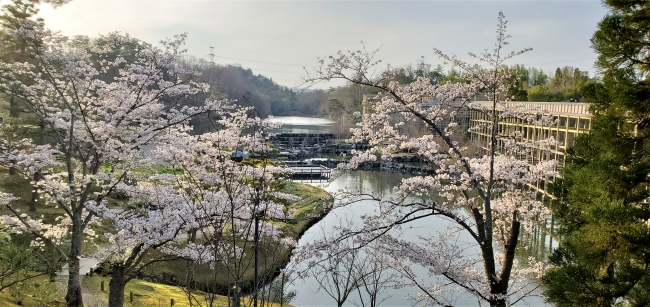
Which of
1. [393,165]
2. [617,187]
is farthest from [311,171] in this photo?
[617,187]

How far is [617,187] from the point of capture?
3807mm

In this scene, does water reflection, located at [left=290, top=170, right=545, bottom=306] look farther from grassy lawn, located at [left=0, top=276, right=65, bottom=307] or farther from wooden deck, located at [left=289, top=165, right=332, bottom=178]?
grassy lawn, located at [left=0, top=276, right=65, bottom=307]

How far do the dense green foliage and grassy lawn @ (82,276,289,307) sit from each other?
186 inches

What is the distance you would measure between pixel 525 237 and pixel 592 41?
9115mm

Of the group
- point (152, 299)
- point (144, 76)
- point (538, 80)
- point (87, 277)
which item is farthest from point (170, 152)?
point (538, 80)

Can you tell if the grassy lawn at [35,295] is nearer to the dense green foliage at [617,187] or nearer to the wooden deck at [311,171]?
the dense green foliage at [617,187]

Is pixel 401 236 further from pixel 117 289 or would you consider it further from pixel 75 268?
pixel 75 268

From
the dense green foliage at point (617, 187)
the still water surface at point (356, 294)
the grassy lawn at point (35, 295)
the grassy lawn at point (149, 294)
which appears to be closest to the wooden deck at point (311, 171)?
the still water surface at point (356, 294)

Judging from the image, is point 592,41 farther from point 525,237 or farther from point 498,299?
point 525,237

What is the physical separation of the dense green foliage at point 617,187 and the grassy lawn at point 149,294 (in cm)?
472

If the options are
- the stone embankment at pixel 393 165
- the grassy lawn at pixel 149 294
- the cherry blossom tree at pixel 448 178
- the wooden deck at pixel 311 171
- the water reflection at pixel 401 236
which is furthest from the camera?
the stone embankment at pixel 393 165

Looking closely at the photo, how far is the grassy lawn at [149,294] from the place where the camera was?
274 inches

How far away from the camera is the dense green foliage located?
328 centimetres

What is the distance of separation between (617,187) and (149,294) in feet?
24.1
